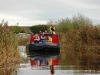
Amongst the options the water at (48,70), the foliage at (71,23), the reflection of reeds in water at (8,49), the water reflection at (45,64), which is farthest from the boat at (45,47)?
the foliage at (71,23)

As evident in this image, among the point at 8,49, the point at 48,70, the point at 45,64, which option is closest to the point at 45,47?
the point at 45,64

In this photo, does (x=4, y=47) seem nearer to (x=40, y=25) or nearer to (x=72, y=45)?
(x=72, y=45)

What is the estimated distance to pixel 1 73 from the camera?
61.0 ft

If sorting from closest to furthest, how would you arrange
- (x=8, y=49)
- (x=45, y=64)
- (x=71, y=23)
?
(x=8, y=49) < (x=45, y=64) < (x=71, y=23)

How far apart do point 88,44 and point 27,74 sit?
2799cm

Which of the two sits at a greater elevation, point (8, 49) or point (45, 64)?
point (8, 49)

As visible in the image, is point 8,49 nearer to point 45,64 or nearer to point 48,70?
point 45,64

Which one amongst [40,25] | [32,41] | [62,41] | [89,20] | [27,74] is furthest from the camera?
[40,25]

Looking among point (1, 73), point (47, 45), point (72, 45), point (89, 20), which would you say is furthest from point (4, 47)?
point (89, 20)

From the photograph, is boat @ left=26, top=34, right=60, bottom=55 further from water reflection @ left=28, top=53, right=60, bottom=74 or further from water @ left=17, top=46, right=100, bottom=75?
water @ left=17, top=46, right=100, bottom=75

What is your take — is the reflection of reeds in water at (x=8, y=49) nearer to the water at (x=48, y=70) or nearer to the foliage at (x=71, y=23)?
the water at (x=48, y=70)

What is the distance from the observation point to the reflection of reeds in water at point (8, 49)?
72.6 feet

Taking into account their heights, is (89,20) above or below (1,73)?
above

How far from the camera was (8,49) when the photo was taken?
953 inches
